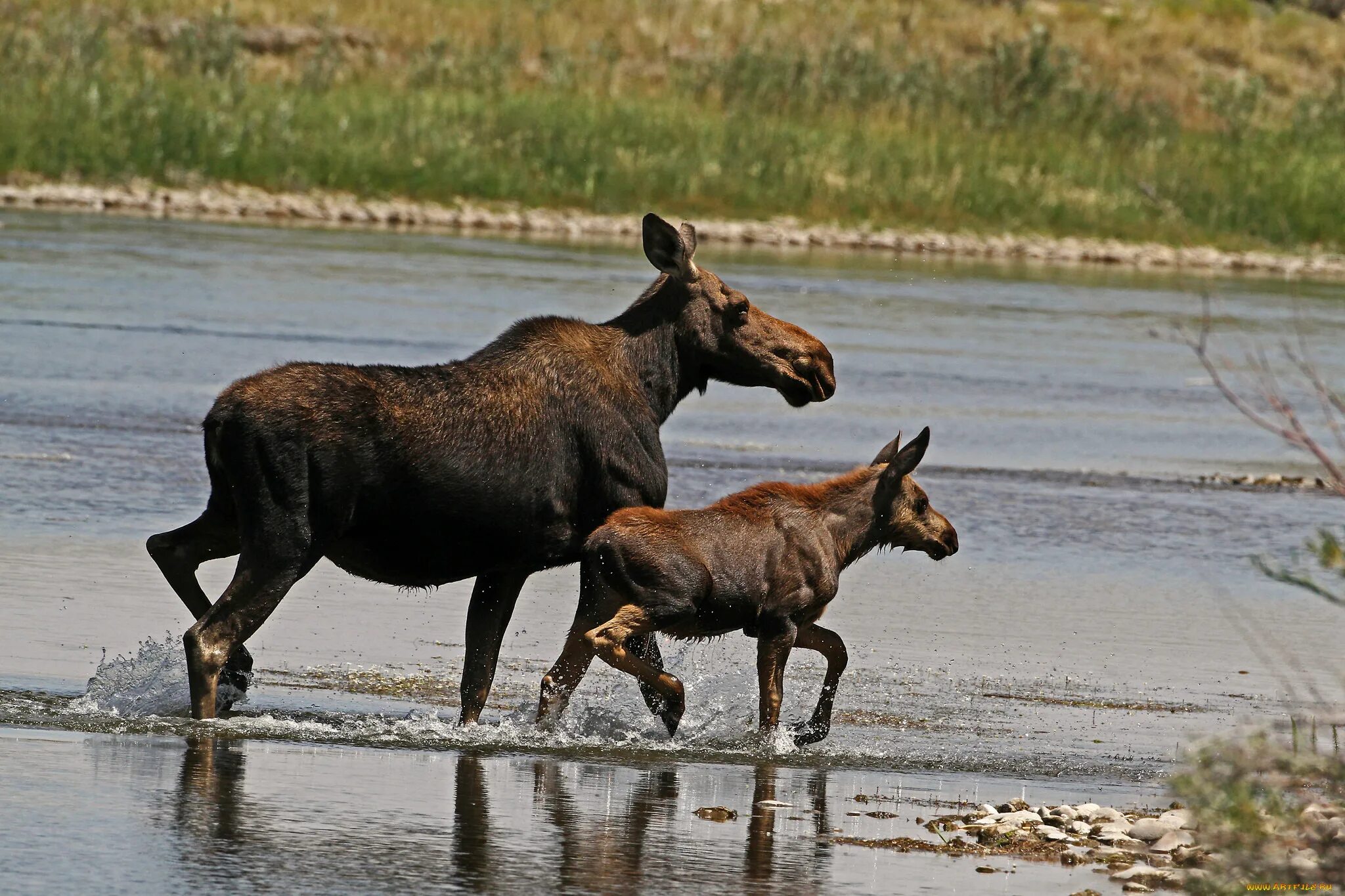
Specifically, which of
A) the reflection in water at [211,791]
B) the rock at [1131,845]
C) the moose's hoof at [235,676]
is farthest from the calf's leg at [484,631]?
the rock at [1131,845]

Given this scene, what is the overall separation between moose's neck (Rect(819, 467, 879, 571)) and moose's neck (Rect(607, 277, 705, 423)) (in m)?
0.74

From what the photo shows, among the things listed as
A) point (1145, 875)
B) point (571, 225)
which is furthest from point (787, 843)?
point (571, 225)

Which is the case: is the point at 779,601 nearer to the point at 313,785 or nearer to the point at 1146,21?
the point at 313,785

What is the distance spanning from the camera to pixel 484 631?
8.94 m

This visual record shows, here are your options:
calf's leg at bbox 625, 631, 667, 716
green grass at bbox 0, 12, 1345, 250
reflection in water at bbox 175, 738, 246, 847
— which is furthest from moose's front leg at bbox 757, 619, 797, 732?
green grass at bbox 0, 12, 1345, 250

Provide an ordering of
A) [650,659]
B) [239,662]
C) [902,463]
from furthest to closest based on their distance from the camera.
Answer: [902,463] < [650,659] < [239,662]

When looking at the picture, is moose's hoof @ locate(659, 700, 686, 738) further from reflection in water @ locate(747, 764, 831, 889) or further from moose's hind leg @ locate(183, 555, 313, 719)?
moose's hind leg @ locate(183, 555, 313, 719)

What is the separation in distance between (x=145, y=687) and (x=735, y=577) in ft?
7.71

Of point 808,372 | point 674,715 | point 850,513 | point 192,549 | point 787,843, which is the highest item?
point 808,372

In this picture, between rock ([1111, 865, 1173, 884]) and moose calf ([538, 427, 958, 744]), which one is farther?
moose calf ([538, 427, 958, 744])

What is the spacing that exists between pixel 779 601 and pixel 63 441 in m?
7.44

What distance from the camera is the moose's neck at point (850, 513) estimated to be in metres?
9.46

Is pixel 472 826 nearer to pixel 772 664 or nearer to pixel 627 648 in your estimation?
pixel 627 648

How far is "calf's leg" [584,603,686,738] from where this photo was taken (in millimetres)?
8570
